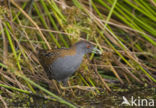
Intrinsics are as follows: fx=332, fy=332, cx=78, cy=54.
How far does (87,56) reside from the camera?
4656 mm

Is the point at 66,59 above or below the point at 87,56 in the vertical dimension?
below

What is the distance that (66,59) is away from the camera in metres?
4.18

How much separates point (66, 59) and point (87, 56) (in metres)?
0.55

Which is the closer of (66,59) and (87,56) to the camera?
(66,59)

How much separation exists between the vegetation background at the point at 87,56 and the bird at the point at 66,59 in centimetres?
15

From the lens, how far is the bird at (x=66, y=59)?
13.6ft

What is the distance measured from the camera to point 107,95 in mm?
4441

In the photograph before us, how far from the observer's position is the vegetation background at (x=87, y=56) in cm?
415

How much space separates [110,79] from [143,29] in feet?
3.06

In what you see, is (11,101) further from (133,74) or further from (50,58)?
(133,74)

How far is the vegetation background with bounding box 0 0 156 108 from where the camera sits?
4.15 m

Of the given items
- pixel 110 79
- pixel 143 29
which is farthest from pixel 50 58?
pixel 143 29

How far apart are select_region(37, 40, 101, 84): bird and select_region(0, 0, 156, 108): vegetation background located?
152mm

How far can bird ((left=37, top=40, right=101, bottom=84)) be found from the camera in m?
4.16
